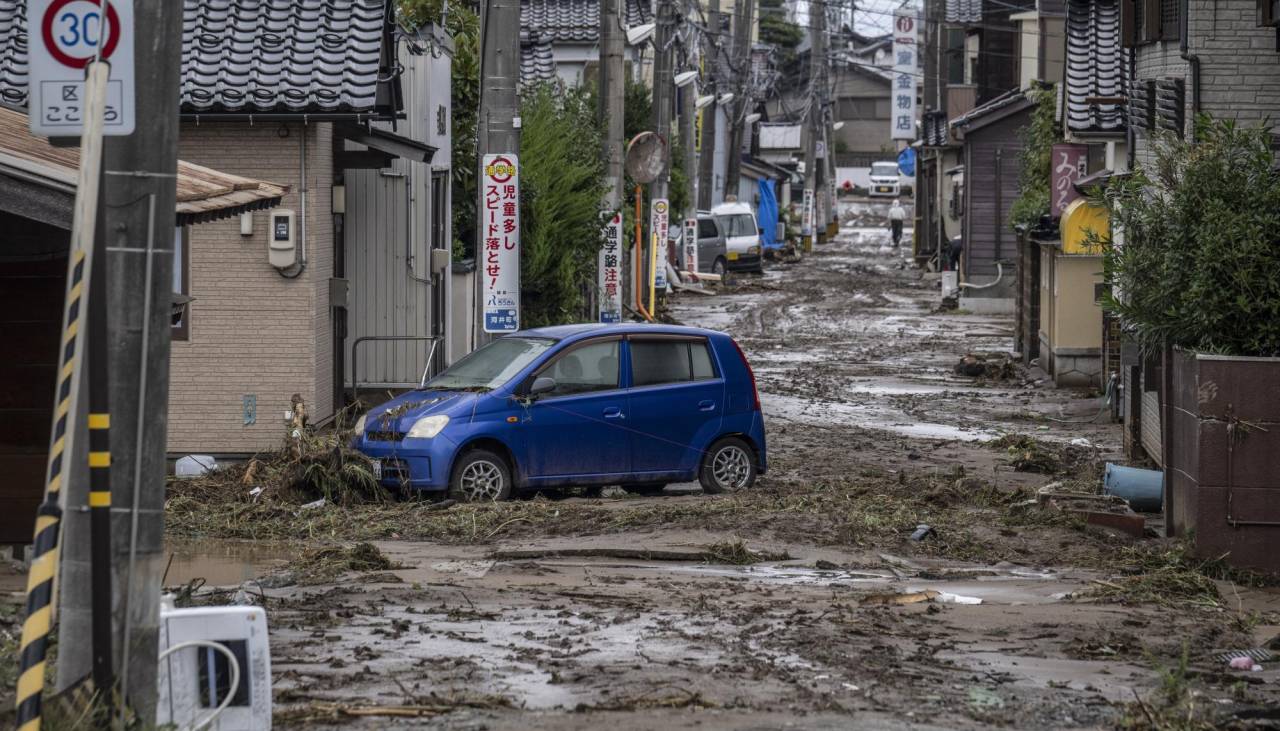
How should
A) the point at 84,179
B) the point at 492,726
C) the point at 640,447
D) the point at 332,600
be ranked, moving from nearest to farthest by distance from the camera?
1. the point at 84,179
2. the point at 492,726
3. the point at 332,600
4. the point at 640,447

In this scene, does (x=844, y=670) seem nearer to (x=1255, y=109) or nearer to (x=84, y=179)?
(x=84, y=179)

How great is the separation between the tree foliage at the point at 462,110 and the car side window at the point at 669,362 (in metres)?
8.26

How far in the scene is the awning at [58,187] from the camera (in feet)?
27.9

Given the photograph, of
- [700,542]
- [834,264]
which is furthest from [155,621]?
[834,264]

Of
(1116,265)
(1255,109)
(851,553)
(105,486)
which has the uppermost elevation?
(1255,109)

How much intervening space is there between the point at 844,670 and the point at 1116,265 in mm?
5701

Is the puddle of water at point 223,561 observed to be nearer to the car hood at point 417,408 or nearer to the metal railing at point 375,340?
the car hood at point 417,408

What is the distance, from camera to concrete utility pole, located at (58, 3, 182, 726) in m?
6.04

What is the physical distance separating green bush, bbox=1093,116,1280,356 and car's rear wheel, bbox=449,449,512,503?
5208 millimetres

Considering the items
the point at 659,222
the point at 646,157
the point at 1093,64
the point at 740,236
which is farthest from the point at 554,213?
the point at 740,236

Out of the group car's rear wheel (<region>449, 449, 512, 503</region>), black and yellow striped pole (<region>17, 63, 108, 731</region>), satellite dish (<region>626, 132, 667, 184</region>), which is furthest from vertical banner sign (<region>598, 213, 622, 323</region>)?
black and yellow striped pole (<region>17, 63, 108, 731</region>)

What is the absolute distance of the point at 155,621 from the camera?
609 centimetres

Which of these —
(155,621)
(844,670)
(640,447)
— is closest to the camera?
(155,621)

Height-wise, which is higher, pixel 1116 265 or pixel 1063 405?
pixel 1116 265
